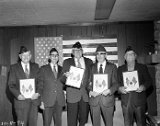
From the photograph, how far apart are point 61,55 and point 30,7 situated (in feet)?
5.66

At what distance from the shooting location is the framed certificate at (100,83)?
370 centimetres

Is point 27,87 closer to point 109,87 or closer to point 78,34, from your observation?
point 109,87

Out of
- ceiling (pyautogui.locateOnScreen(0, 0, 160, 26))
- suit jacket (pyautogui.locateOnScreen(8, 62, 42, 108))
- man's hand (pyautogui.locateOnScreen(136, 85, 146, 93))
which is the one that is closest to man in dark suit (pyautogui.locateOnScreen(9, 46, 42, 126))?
suit jacket (pyautogui.locateOnScreen(8, 62, 42, 108))

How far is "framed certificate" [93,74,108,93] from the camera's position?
3699 millimetres

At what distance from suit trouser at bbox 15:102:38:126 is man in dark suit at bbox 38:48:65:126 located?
0.21m

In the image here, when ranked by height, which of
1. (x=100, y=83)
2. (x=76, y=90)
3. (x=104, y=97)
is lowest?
(x=104, y=97)

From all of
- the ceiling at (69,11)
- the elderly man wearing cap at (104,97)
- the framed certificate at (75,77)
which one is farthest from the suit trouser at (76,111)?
the ceiling at (69,11)

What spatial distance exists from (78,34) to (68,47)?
15.3 inches

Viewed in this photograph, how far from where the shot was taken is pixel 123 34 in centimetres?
530

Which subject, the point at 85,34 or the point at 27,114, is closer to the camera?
the point at 27,114

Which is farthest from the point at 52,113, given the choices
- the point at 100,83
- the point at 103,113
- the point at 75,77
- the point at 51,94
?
the point at 100,83

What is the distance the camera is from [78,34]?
5.34 meters

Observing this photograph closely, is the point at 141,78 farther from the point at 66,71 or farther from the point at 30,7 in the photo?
the point at 30,7

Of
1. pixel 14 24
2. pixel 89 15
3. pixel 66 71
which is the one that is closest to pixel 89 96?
pixel 66 71
